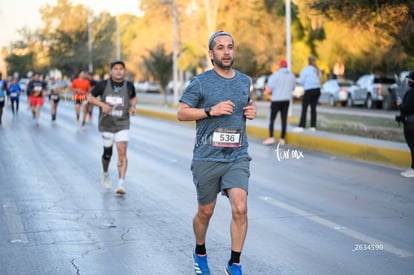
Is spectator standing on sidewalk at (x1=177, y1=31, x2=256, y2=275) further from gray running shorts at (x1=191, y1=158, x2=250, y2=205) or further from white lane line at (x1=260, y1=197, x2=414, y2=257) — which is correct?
white lane line at (x1=260, y1=197, x2=414, y2=257)

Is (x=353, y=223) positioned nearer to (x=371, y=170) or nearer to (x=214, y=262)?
(x=214, y=262)

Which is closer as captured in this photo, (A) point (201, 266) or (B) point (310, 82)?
(A) point (201, 266)

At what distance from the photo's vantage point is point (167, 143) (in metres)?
19.8

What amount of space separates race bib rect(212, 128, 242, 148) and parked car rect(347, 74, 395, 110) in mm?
29866

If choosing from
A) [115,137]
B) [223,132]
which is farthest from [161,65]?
[223,132]

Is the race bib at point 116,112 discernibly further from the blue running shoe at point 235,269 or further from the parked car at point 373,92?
the parked car at point 373,92

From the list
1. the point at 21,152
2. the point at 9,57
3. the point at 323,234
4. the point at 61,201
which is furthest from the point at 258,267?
the point at 9,57

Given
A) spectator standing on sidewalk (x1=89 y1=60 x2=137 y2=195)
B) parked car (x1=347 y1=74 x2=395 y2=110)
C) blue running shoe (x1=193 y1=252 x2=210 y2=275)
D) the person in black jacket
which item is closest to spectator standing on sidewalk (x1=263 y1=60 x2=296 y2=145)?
the person in black jacket

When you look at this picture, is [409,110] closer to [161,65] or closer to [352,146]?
[352,146]

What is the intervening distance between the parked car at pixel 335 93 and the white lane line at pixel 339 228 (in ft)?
102

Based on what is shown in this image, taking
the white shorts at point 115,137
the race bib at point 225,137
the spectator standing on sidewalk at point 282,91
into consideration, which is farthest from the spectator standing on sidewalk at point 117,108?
the spectator standing on sidewalk at point 282,91

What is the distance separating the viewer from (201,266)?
248 inches

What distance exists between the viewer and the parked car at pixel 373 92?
36.0m

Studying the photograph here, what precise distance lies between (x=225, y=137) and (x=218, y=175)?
0.30 m
